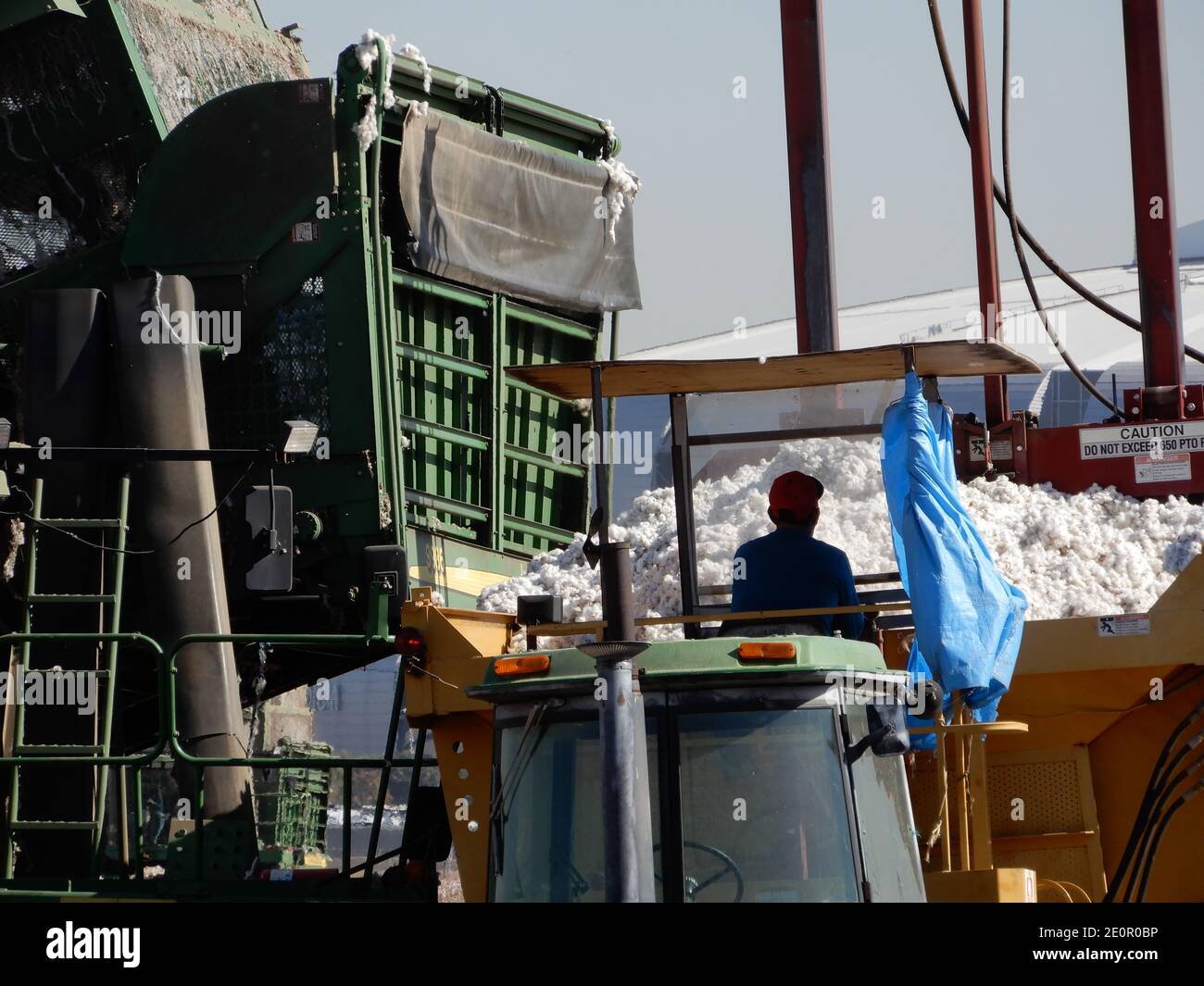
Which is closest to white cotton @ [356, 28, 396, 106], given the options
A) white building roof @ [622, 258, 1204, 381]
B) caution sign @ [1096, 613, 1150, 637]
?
caution sign @ [1096, 613, 1150, 637]

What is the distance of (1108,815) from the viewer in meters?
6.27

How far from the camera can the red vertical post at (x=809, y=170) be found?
1170cm

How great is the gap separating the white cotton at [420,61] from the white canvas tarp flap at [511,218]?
17 centimetres

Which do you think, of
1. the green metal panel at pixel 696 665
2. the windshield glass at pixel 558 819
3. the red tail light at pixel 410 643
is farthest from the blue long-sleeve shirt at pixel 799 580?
the windshield glass at pixel 558 819

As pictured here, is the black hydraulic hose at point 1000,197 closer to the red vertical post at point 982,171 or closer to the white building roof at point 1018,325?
the red vertical post at point 982,171

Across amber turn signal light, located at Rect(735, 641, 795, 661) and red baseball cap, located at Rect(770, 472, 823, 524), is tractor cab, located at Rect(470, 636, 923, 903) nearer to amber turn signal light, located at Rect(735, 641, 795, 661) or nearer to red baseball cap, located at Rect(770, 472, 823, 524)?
amber turn signal light, located at Rect(735, 641, 795, 661)

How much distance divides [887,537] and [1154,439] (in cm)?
201

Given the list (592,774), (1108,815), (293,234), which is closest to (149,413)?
(293,234)

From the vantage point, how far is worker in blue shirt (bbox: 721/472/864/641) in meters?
5.89

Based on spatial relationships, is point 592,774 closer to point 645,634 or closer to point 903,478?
point 903,478

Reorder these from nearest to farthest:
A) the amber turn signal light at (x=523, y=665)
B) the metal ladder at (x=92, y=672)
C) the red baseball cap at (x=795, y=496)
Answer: the amber turn signal light at (x=523, y=665) < the red baseball cap at (x=795, y=496) < the metal ladder at (x=92, y=672)

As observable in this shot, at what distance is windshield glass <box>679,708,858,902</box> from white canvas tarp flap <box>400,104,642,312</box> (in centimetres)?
515

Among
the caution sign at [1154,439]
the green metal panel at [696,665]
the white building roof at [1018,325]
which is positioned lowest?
the green metal panel at [696,665]

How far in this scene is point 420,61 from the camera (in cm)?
913
